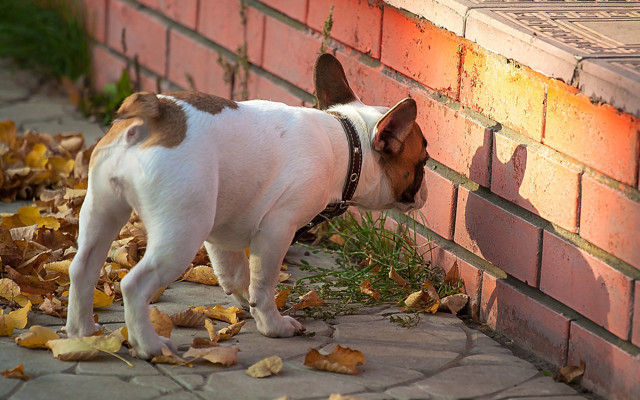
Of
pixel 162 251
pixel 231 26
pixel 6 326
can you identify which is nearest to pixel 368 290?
pixel 162 251

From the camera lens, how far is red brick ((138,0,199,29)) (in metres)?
5.55

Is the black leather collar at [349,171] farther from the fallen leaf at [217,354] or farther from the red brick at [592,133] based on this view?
the red brick at [592,133]

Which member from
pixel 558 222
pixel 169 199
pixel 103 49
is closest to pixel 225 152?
pixel 169 199

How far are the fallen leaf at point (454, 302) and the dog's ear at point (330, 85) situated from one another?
2.84 feet

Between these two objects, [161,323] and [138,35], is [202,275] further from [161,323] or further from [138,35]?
[138,35]

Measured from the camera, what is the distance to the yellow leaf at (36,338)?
3.14 meters

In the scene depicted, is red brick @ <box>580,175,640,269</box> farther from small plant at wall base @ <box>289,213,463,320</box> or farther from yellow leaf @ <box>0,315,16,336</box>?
yellow leaf @ <box>0,315,16,336</box>

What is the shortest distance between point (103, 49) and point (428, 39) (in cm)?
323

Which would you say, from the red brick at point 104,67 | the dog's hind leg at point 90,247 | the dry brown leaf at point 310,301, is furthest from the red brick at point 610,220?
the red brick at point 104,67

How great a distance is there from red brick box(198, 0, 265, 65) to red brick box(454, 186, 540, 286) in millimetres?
1745

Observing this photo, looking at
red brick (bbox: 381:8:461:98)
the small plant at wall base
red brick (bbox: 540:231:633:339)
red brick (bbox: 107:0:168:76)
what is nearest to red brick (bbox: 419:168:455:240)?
the small plant at wall base

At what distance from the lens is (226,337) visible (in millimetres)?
3363

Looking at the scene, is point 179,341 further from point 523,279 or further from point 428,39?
point 428,39

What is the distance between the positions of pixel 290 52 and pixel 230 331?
1.85m
